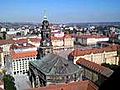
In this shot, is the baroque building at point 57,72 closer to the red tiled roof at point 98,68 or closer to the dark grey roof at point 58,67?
the dark grey roof at point 58,67

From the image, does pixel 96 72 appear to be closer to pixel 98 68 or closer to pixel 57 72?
pixel 98 68

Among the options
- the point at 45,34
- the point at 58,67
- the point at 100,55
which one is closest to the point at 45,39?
the point at 45,34

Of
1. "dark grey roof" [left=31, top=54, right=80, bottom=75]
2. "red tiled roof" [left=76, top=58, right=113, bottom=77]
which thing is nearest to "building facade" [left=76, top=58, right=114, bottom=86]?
"red tiled roof" [left=76, top=58, right=113, bottom=77]

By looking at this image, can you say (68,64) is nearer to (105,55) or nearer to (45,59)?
(45,59)

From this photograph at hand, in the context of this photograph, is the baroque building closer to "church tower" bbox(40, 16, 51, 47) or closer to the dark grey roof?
the dark grey roof

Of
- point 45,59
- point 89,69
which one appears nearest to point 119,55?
point 89,69

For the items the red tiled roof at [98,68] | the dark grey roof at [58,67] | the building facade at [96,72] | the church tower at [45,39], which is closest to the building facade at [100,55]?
the red tiled roof at [98,68]

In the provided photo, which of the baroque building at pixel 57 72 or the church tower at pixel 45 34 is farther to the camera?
the church tower at pixel 45 34

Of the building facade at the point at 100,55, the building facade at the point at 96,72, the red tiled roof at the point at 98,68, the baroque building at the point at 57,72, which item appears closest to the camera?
the baroque building at the point at 57,72

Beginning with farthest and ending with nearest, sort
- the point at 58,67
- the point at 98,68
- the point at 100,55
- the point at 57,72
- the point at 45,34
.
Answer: the point at 100,55, the point at 98,68, the point at 45,34, the point at 58,67, the point at 57,72

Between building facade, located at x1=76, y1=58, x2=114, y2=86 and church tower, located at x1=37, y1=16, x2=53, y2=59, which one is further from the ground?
church tower, located at x1=37, y1=16, x2=53, y2=59

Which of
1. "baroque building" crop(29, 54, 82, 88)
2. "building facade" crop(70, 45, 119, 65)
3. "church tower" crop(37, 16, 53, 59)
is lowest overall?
"building facade" crop(70, 45, 119, 65)
